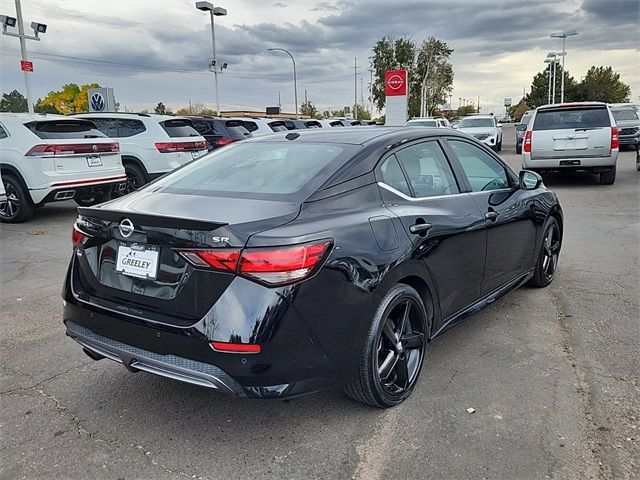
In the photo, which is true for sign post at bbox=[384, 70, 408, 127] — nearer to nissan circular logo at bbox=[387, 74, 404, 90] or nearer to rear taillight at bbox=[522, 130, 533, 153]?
nissan circular logo at bbox=[387, 74, 404, 90]

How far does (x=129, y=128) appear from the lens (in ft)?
35.5

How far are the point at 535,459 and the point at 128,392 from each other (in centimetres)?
227

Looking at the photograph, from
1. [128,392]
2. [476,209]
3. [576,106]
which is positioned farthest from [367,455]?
[576,106]

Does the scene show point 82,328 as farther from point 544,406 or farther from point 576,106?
point 576,106

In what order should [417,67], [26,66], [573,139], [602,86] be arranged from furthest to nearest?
[602,86], [417,67], [26,66], [573,139]

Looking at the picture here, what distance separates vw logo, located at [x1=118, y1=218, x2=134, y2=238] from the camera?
265 cm

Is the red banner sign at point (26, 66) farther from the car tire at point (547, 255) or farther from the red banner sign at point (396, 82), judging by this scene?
the car tire at point (547, 255)

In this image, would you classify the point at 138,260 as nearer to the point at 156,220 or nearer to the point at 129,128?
the point at 156,220

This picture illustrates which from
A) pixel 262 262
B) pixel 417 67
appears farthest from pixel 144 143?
pixel 417 67

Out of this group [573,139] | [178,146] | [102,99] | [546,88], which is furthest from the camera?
[546,88]

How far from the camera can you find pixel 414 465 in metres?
2.58

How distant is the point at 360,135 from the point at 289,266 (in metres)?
1.40

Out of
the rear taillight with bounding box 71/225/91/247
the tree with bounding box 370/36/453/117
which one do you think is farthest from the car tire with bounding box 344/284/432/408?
the tree with bounding box 370/36/453/117

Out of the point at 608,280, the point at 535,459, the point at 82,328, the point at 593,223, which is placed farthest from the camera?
the point at 593,223
